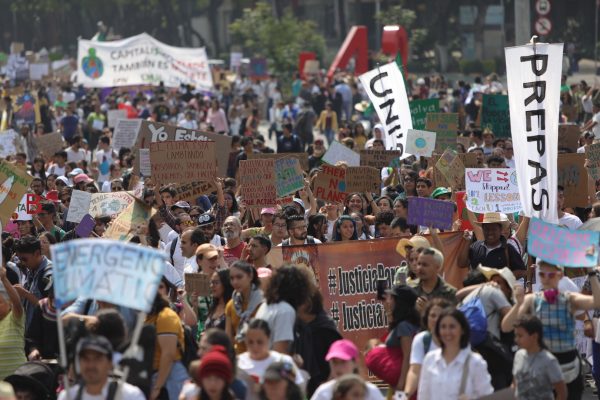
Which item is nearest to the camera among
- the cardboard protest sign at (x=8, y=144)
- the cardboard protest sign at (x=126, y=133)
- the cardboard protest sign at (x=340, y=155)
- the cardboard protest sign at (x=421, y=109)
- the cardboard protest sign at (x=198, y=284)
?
the cardboard protest sign at (x=198, y=284)

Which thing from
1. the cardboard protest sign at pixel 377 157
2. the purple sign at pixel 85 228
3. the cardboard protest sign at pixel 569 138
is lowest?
the cardboard protest sign at pixel 569 138

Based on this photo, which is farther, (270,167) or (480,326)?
(270,167)

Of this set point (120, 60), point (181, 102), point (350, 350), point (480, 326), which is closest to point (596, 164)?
point (480, 326)

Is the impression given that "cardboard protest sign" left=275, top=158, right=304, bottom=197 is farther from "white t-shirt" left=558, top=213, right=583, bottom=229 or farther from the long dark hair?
the long dark hair

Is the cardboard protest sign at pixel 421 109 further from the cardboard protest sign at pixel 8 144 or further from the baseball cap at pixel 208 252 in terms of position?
the baseball cap at pixel 208 252

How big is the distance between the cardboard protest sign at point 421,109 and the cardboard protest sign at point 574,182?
6.07 m

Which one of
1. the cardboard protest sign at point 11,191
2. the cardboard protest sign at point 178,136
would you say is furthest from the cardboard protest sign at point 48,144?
the cardboard protest sign at point 11,191

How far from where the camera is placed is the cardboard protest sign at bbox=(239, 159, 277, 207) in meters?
13.7

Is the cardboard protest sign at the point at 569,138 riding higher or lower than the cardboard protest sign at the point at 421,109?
lower

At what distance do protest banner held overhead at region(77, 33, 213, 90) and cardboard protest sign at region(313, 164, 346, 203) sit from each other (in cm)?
2016

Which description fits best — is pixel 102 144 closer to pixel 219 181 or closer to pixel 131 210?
pixel 219 181

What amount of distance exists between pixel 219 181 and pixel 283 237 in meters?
3.14

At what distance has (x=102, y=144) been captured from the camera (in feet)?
70.2

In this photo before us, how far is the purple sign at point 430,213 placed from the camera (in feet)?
35.6
